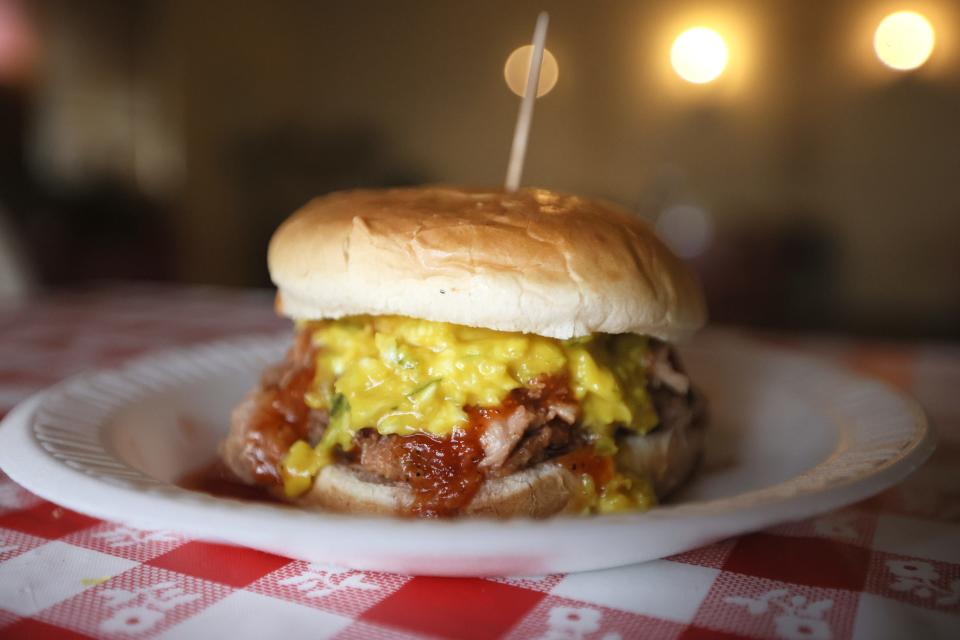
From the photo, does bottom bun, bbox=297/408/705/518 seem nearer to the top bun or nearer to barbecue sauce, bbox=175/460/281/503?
barbecue sauce, bbox=175/460/281/503

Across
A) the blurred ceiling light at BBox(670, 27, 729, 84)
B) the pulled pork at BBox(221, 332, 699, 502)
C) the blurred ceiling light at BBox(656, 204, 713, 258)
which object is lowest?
the blurred ceiling light at BBox(656, 204, 713, 258)

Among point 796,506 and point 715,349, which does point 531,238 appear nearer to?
point 796,506

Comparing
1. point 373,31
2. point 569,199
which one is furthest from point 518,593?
point 373,31

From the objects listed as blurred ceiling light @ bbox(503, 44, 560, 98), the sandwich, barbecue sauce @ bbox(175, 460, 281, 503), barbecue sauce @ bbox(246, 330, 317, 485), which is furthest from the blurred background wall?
the sandwich

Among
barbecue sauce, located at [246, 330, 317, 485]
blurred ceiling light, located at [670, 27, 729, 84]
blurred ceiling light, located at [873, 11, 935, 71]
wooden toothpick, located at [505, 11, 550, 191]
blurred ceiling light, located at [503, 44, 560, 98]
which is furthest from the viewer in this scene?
blurred ceiling light, located at [503, 44, 560, 98]

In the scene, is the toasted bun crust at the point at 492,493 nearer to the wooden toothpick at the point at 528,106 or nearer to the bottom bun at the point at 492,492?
the bottom bun at the point at 492,492
